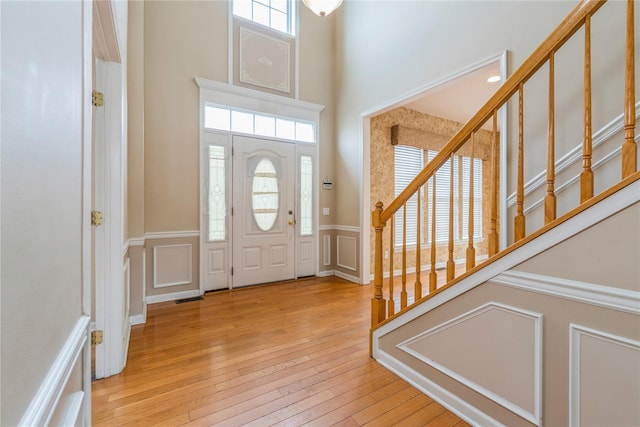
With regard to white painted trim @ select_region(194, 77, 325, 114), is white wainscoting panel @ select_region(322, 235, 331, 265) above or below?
below

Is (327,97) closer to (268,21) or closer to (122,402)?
(268,21)

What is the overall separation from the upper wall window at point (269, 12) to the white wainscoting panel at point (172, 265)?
3288mm

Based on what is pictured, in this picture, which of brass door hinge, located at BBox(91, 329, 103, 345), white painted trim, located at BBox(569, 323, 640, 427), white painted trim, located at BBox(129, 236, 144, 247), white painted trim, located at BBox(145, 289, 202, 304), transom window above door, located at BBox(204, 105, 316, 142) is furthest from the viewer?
transom window above door, located at BBox(204, 105, 316, 142)

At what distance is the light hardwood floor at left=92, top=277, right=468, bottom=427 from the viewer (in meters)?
1.62

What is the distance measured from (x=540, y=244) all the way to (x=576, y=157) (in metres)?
1.16

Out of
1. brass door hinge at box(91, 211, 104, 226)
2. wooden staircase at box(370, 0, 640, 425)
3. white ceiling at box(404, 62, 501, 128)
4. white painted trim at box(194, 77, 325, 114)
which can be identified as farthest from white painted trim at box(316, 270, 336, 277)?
brass door hinge at box(91, 211, 104, 226)

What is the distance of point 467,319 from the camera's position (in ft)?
5.22

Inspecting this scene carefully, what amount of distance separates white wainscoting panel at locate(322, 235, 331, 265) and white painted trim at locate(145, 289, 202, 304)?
76.0 inches

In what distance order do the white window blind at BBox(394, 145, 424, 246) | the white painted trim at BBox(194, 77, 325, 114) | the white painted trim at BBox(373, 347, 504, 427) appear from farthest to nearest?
the white window blind at BBox(394, 145, 424, 246) < the white painted trim at BBox(194, 77, 325, 114) < the white painted trim at BBox(373, 347, 504, 427)

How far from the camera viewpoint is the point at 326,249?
4695 mm

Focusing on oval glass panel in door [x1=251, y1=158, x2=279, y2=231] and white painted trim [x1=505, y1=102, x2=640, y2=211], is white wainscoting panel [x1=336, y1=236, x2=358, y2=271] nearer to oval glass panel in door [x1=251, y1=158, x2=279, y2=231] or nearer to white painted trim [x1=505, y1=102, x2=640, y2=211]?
oval glass panel in door [x1=251, y1=158, x2=279, y2=231]

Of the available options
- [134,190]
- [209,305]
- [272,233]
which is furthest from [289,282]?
[134,190]

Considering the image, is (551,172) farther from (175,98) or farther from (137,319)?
(175,98)

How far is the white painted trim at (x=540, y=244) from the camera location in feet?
3.43
